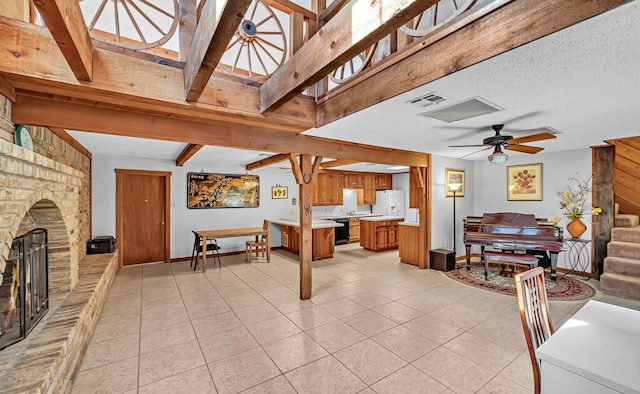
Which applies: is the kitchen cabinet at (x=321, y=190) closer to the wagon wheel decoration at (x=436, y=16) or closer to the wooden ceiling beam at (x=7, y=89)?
the wagon wheel decoration at (x=436, y=16)

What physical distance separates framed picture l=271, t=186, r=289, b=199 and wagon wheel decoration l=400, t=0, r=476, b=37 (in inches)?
225

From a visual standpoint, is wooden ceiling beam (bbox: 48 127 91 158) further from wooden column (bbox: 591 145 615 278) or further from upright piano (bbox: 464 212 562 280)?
wooden column (bbox: 591 145 615 278)

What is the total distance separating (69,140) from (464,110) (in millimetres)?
4921

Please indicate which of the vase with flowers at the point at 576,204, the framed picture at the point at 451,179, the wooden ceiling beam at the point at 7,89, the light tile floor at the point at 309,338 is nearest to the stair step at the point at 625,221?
the vase with flowers at the point at 576,204

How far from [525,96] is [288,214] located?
621 centimetres

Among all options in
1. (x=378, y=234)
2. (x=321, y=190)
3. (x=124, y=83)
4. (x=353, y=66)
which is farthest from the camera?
(x=321, y=190)

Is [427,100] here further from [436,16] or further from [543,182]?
[543,182]

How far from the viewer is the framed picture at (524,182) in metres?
5.45

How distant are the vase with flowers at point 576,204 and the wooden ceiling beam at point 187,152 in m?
6.08

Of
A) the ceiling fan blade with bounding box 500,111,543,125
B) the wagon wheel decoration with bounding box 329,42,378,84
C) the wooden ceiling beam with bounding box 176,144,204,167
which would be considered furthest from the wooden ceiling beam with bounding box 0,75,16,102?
the ceiling fan blade with bounding box 500,111,543,125

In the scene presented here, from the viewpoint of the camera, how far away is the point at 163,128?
9.41ft

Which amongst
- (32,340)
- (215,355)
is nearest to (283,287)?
(215,355)

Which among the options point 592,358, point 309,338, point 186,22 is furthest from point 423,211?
point 186,22

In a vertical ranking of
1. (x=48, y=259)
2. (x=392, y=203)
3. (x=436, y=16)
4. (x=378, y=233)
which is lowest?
(x=378, y=233)
